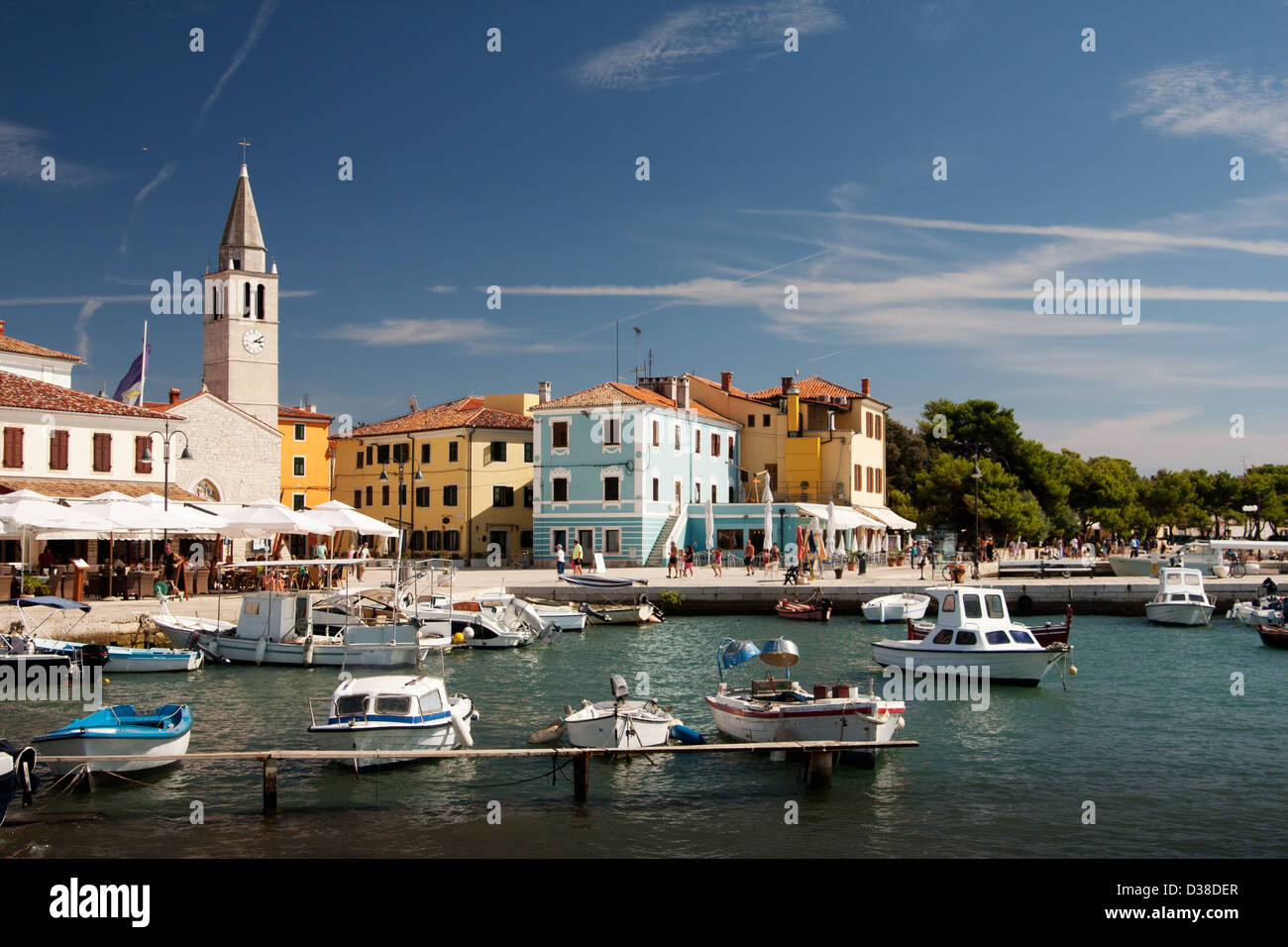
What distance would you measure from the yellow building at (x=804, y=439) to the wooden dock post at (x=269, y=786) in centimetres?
4939

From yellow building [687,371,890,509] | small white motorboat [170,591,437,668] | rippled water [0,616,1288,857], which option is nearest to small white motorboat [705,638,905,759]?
rippled water [0,616,1288,857]

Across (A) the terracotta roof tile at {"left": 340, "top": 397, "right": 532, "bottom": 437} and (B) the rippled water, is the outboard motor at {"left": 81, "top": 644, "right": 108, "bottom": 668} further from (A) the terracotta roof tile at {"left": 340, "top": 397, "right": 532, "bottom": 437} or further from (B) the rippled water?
(A) the terracotta roof tile at {"left": 340, "top": 397, "right": 532, "bottom": 437}

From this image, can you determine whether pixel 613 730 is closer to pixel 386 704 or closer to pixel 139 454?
pixel 386 704

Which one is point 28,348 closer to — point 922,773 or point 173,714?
point 173,714

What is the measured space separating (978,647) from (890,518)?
1588 inches

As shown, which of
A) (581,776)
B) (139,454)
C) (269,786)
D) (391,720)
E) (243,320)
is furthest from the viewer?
(243,320)

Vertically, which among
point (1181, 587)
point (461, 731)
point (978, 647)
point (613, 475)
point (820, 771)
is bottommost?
point (820, 771)

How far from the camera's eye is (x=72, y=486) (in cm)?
4197

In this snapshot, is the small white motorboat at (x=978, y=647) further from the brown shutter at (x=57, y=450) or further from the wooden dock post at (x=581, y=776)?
the brown shutter at (x=57, y=450)

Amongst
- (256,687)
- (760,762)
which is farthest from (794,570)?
(760,762)

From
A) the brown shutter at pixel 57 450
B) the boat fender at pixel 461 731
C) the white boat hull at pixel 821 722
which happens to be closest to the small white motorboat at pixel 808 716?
the white boat hull at pixel 821 722

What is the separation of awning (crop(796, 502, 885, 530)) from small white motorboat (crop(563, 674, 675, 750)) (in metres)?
36.5


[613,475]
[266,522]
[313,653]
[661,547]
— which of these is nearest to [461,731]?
[313,653]

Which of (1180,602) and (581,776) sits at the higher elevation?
(1180,602)
